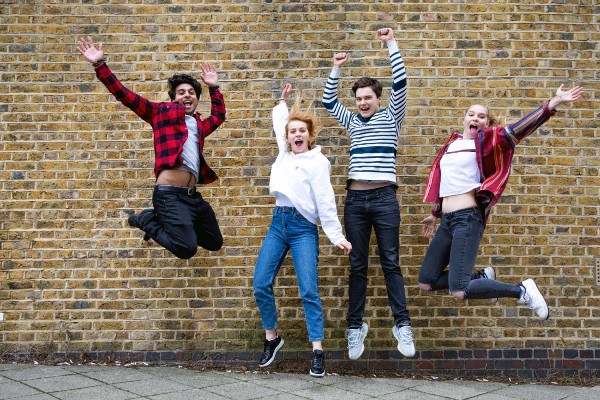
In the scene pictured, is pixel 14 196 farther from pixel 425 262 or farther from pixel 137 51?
pixel 425 262

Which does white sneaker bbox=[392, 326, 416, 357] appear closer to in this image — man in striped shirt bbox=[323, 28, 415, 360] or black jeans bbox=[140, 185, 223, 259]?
man in striped shirt bbox=[323, 28, 415, 360]

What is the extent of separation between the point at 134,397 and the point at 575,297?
3790 millimetres

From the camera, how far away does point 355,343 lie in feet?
15.8

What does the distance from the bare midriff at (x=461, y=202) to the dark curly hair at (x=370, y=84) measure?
3.56 ft

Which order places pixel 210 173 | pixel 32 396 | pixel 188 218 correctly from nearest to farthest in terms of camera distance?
pixel 32 396, pixel 188 218, pixel 210 173

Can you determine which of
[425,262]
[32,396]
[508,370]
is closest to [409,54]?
[425,262]

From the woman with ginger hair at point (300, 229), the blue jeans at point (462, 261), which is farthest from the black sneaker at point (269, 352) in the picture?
the blue jeans at point (462, 261)

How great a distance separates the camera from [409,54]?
543 cm

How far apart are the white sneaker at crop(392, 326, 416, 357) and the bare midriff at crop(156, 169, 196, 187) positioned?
2.04m

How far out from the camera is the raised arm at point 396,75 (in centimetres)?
486

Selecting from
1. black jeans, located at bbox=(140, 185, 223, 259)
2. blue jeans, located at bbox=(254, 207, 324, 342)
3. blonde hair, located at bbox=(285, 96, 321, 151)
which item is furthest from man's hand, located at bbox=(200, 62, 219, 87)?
blue jeans, located at bbox=(254, 207, 324, 342)

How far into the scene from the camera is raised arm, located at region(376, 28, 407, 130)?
4.86 meters

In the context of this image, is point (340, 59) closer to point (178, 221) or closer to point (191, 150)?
point (191, 150)

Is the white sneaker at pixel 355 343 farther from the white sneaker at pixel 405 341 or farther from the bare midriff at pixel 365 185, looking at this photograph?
the bare midriff at pixel 365 185
